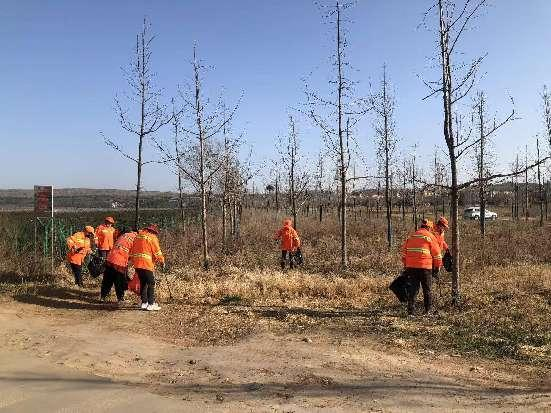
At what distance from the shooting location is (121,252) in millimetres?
10875

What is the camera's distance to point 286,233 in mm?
18047

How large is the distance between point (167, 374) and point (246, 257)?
42.9 feet

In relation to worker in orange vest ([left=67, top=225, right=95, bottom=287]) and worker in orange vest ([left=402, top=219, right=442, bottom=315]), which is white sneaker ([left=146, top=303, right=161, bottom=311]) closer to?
worker in orange vest ([left=67, top=225, right=95, bottom=287])

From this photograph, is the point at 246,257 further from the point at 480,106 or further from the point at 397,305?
the point at 480,106

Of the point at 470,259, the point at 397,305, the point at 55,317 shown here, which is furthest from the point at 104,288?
the point at 470,259

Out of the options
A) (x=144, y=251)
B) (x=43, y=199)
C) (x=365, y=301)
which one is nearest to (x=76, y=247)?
(x=43, y=199)

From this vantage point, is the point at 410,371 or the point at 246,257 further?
the point at 246,257

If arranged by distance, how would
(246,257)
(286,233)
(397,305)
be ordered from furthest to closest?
1. (246,257)
2. (286,233)
3. (397,305)

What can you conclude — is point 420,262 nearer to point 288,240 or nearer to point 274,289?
point 274,289

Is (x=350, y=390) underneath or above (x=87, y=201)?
underneath

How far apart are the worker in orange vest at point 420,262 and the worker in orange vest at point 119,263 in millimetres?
5458

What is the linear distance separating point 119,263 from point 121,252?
0.76 ft

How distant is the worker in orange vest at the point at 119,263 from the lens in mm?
10812

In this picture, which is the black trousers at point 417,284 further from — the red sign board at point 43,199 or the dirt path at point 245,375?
the red sign board at point 43,199
